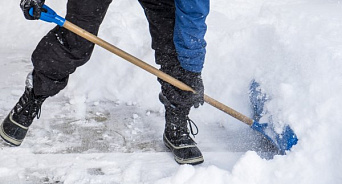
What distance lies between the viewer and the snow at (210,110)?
8.03 feet

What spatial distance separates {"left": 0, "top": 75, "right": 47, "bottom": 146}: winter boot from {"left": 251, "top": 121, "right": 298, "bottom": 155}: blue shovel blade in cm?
132

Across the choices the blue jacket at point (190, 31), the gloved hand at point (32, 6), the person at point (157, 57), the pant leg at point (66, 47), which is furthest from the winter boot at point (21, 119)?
the blue jacket at point (190, 31)

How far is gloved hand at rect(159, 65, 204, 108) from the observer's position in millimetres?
2715

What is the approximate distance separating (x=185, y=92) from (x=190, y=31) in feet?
1.36

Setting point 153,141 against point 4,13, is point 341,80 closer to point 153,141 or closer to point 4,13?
point 153,141

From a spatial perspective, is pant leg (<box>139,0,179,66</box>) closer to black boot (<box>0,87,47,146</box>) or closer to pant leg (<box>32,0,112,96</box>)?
pant leg (<box>32,0,112,96</box>)

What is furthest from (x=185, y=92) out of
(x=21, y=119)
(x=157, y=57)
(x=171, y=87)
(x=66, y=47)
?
(x=21, y=119)

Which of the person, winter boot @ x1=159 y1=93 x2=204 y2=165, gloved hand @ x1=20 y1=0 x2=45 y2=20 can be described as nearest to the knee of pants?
the person

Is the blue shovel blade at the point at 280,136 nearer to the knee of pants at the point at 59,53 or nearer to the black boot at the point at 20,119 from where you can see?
the knee of pants at the point at 59,53

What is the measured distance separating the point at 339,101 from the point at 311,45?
55 cm

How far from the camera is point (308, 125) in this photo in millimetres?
2584

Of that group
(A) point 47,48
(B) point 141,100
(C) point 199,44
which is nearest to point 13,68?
(B) point 141,100

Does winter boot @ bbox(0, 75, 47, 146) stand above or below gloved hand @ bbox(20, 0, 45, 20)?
below

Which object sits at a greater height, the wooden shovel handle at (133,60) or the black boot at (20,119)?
the wooden shovel handle at (133,60)
